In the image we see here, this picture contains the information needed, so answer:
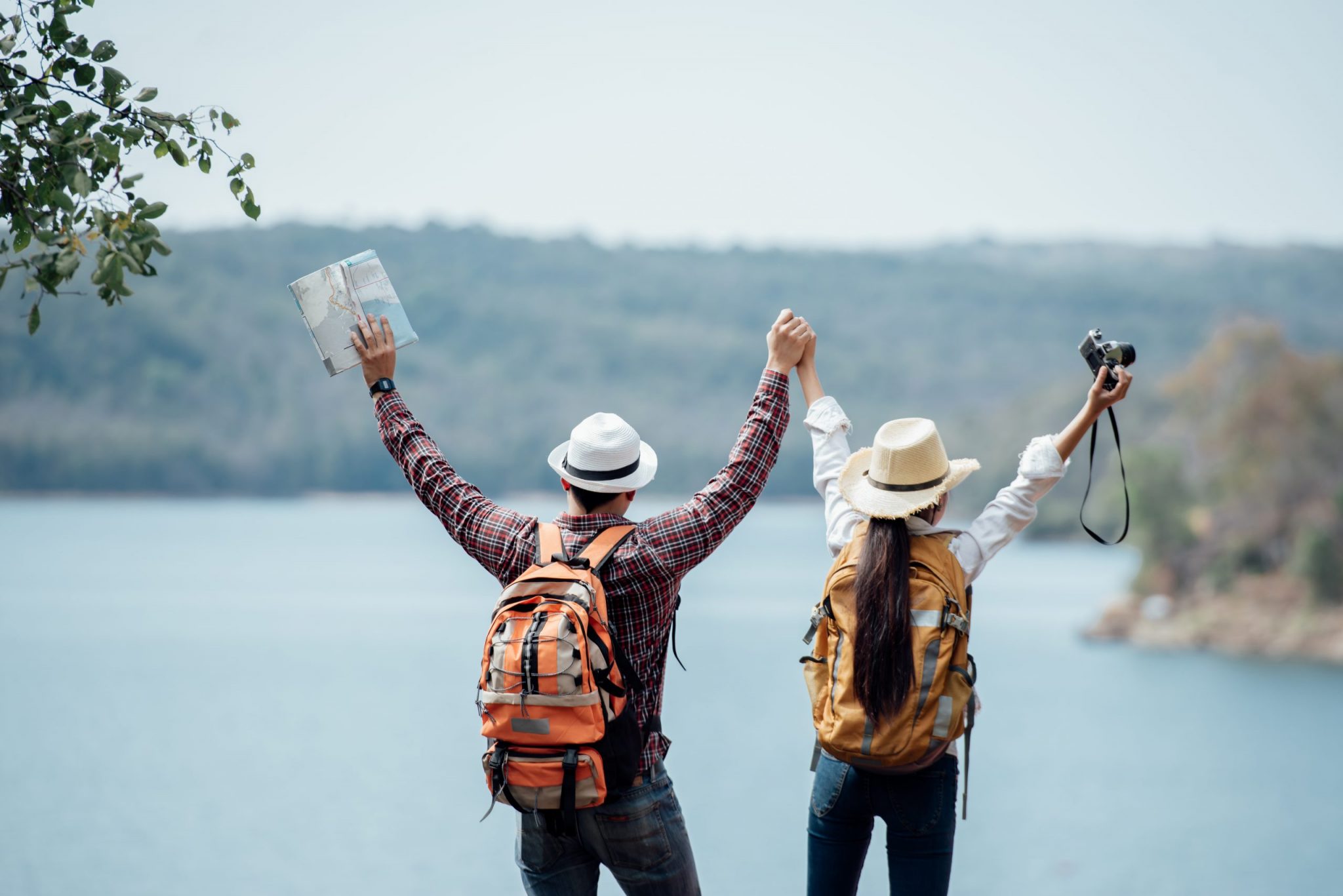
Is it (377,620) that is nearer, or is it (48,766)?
(48,766)

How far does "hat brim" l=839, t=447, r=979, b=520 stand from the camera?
2.39 m

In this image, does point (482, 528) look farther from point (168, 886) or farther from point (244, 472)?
point (244, 472)

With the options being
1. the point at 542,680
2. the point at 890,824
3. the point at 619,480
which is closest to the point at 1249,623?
the point at 890,824

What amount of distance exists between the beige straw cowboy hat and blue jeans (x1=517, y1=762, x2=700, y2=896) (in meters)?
0.65

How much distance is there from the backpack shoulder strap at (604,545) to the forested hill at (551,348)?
224 ft

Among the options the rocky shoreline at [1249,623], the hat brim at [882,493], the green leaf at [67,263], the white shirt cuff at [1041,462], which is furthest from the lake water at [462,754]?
the green leaf at [67,263]

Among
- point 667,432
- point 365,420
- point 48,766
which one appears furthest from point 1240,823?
point 365,420

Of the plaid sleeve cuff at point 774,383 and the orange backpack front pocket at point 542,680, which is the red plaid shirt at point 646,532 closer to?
the plaid sleeve cuff at point 774,383

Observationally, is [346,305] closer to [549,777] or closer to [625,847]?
[549,777]

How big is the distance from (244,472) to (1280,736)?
73645mm

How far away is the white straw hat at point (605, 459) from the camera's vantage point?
7.80 feet

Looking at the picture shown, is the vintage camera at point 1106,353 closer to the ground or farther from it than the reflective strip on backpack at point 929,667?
farther from it

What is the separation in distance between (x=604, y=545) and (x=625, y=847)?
54 cm

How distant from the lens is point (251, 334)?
299ft
